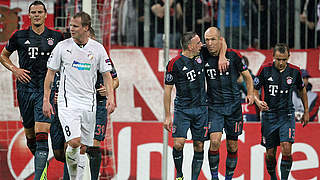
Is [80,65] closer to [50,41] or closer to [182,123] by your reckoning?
[50,41]

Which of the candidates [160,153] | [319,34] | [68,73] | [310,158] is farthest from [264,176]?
[68,73]

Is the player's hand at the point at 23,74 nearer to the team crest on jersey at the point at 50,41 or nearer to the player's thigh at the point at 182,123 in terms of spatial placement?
the team crest on jersey at the point at 50,41

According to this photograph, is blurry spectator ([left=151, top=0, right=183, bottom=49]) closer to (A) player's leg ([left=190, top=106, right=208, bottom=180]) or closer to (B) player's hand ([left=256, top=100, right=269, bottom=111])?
(B) player's hand ([left=256, top=100, right=269, bottom=111])

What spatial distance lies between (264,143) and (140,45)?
331 centimetres

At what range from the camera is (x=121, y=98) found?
11578 mm

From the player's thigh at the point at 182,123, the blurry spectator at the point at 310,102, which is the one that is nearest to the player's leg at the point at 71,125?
the player's thigh at the point at 182,123

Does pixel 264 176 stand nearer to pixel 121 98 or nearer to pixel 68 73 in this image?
pixel 121 98

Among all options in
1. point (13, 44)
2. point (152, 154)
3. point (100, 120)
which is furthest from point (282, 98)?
point (13, 44)

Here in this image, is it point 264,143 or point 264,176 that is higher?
point 264,143

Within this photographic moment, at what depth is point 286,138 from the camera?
9.73 meters

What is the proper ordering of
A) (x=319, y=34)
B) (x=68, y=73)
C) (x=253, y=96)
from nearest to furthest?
(x=68, y=73) < (x=253, y=96) < (x=319, y=34)

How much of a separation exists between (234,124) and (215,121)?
321 millimetres

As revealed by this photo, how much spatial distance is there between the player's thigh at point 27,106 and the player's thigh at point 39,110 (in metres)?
0.09

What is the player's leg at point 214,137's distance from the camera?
30.5 feet
